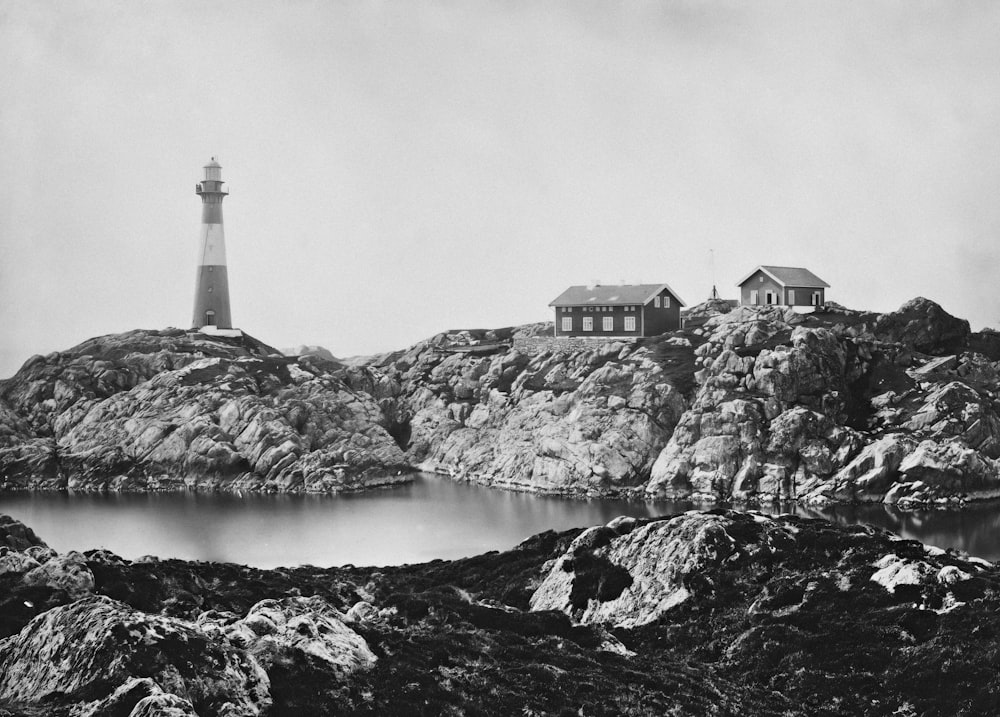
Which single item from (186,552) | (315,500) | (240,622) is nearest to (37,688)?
(240,622)

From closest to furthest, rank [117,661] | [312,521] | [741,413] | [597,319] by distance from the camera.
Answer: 1. [117,661]
2. [312,521]
3. [741,413]
4. [597,319]

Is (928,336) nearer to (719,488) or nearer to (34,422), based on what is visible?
(719,488)

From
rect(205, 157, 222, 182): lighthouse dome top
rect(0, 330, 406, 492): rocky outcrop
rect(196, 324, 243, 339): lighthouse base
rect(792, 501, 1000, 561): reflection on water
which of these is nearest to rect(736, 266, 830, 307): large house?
rect(792, 501, 1000, 561): reflection on water

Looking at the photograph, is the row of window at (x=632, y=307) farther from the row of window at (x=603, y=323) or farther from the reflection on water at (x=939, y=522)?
the reflection on water at (x=939, y=522)

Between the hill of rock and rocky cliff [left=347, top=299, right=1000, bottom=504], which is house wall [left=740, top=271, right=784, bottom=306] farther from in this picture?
rocky cliff [left=347, top=299, right=1000, bottom=504]

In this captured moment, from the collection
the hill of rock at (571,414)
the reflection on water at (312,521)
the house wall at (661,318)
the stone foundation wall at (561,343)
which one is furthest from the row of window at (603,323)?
the reflection on water at (312,521)

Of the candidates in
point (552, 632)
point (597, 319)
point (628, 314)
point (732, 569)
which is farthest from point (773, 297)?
point (552, 632)

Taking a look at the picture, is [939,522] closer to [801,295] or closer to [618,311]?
[801,295]

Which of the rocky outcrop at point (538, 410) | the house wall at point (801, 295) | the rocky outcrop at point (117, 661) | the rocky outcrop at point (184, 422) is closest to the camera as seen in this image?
the rocky outcrop at point (117, 661)
